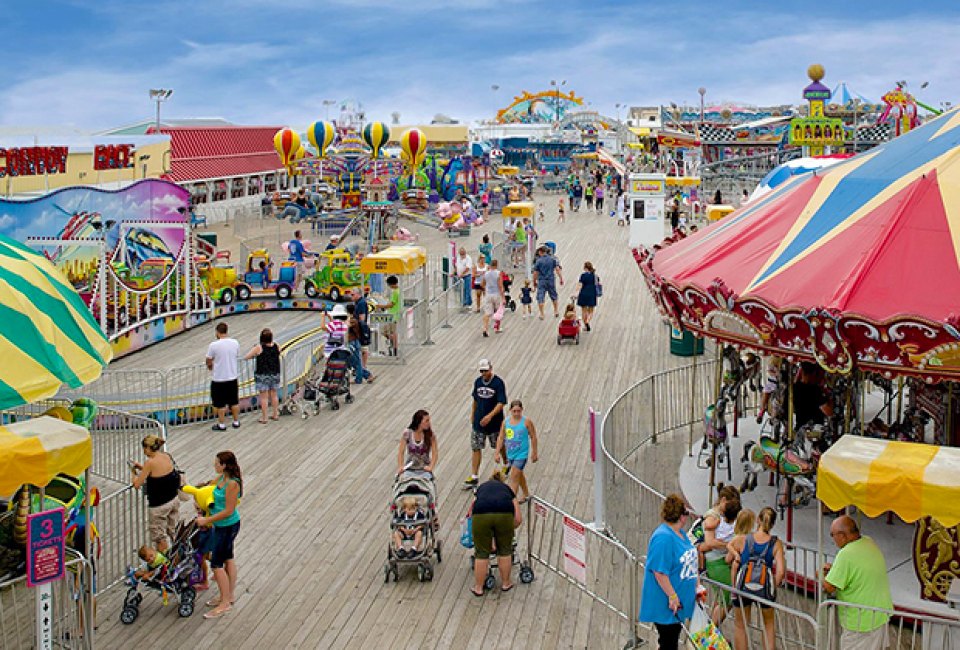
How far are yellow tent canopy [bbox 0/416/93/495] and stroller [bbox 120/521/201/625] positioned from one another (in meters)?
1.60

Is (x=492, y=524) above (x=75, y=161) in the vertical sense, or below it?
below

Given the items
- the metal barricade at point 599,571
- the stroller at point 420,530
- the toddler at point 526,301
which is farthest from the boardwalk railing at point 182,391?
the metal barricade at point 599,571

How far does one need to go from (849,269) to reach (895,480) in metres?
2.90

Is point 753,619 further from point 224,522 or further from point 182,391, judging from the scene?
point 182,391

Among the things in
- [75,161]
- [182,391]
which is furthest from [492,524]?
[75,161]

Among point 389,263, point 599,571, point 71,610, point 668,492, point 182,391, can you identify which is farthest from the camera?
point 389,263

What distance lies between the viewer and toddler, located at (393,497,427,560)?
8.71m

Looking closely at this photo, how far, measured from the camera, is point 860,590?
6.41 m

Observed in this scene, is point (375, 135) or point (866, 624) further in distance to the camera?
point (375, 135)

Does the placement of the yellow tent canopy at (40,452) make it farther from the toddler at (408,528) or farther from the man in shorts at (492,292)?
the man in shorts at (492,292)

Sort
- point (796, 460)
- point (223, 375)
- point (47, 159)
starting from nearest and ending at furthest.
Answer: point (796, 460), point (223, 375), point (47, 159)

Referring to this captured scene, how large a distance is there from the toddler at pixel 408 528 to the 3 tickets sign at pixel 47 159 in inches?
796

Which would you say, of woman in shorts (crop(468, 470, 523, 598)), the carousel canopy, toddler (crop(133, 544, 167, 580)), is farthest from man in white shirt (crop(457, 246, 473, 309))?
toddler (crop(133, 544, 167, 580))

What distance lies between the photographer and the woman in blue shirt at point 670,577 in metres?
6.56
